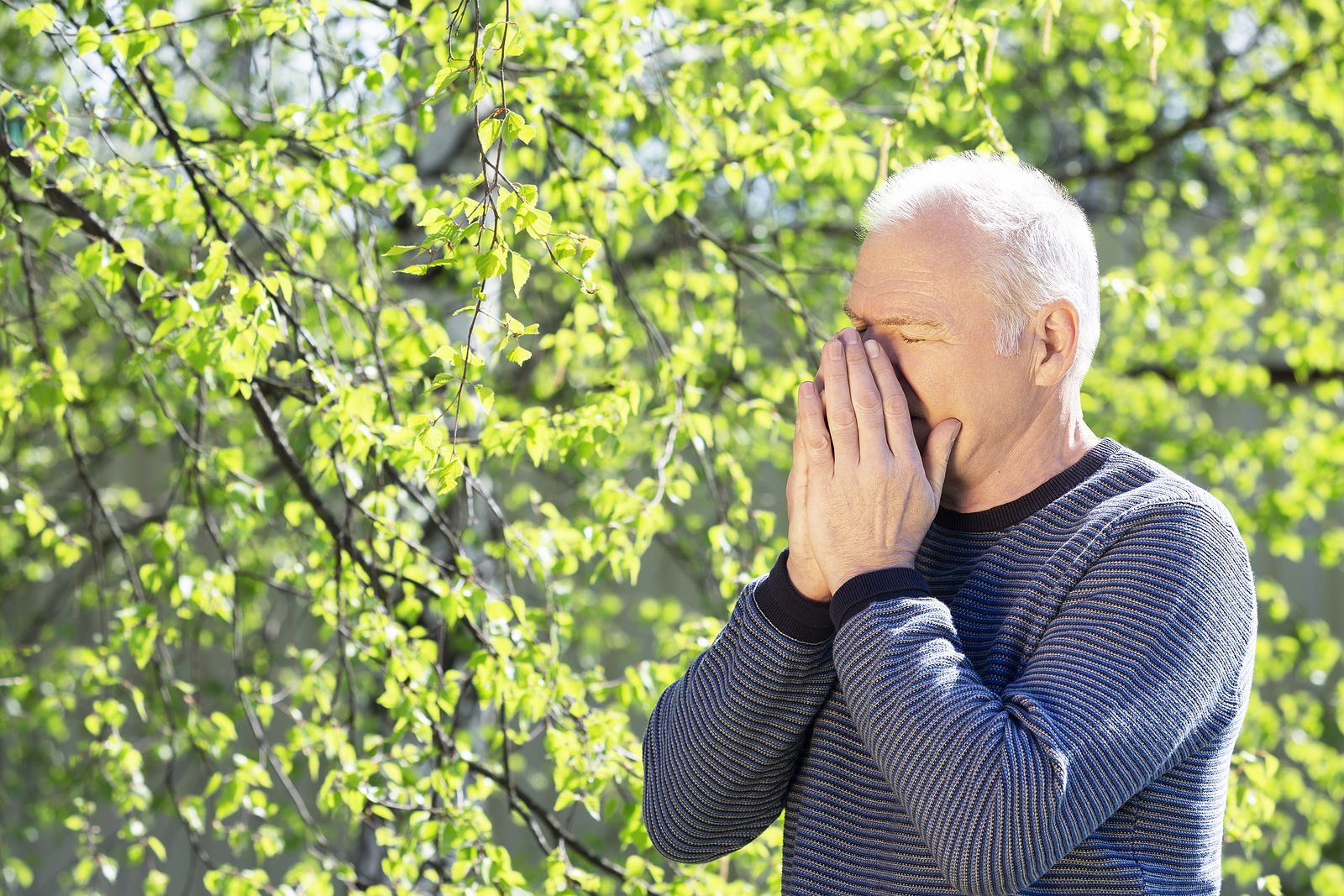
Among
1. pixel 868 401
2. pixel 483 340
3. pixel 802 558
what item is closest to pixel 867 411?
pixel 868 401

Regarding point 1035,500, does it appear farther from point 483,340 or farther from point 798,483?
point 483,340

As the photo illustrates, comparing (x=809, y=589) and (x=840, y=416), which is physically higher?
(x=840, y=416)

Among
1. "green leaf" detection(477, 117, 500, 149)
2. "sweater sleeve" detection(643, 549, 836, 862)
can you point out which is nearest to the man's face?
"sweater sleeve" detection(643, 549, 836, 862)

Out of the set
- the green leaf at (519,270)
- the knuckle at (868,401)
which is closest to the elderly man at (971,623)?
the knuckle at (868,401)

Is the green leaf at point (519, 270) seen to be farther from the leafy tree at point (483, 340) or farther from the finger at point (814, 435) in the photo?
the finger at point (814, 435)

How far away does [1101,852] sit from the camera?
118 cm

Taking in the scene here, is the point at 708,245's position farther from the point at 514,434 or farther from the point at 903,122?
the point at 514,434

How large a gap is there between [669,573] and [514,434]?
290cm

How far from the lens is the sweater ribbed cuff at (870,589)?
3.84 feet

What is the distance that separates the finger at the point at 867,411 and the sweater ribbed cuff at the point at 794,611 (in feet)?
0.45

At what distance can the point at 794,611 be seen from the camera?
1254 millimetres

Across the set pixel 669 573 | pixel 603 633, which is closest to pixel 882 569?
pixel 603 633

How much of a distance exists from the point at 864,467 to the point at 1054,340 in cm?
24

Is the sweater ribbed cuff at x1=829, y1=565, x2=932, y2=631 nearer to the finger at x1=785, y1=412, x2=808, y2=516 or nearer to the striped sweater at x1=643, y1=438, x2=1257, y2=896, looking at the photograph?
the striped sweater at x1=643, y1=438, x2=1257, y2=896
